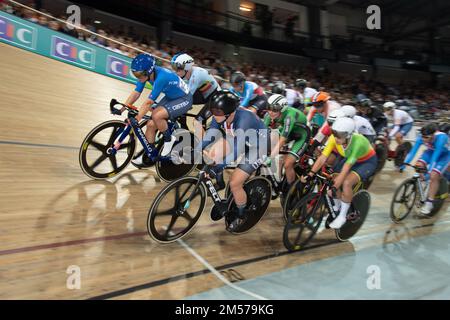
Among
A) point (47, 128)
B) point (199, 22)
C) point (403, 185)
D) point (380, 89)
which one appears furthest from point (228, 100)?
point (380, 89)

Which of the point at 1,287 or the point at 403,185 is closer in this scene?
the point at 1,287

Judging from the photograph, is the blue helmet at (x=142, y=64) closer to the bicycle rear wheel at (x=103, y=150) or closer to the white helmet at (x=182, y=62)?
the bicycle rear wheel at (x=103, y=150)

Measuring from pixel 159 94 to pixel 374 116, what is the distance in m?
4.23

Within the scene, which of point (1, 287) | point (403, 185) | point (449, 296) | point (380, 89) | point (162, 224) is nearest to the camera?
point (1, 287)

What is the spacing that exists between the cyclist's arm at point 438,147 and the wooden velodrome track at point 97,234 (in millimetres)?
764

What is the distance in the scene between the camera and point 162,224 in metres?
3.13

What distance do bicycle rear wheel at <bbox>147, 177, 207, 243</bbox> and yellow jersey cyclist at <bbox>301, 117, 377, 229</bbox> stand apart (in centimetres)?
98

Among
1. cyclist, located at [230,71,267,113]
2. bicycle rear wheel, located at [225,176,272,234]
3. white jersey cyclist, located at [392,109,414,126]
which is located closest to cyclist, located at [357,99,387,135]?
white jersey cyclist, located at [392,109,414,126]

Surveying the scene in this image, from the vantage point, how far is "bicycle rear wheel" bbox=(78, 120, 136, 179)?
396 centimetres

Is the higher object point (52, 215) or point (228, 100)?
point (228, 100)

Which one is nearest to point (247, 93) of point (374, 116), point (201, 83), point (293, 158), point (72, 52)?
point (201, 83)

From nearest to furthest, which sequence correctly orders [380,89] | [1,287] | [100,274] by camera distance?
[1,287] < [100,274] < [380,89]

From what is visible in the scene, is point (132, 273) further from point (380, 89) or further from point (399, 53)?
point (399, 53)

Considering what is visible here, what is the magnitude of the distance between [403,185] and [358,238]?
41.9 inches
